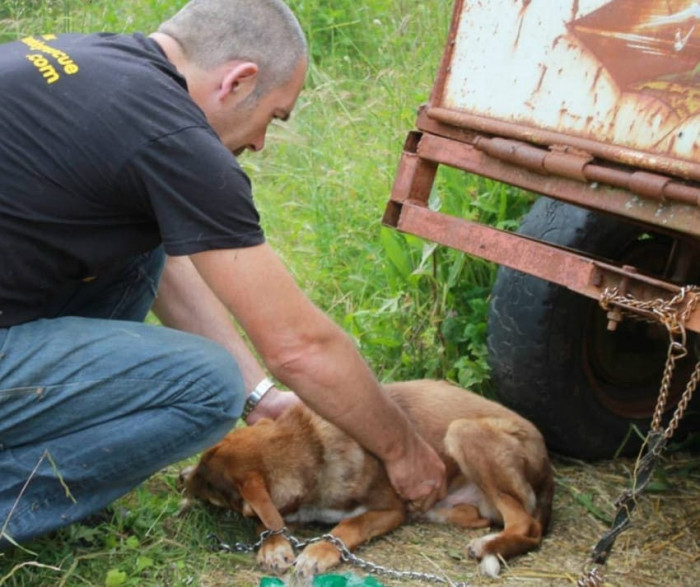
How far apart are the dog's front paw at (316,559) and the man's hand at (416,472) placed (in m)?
0.32

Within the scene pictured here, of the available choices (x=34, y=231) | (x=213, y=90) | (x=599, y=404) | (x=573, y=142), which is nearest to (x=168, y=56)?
(x=213, y=90)

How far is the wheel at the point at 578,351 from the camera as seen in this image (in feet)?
15.4

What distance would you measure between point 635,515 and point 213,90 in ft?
7.90

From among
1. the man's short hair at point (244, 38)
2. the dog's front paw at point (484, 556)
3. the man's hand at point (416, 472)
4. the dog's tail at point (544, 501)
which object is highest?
the man's short hair at point (244, 38)

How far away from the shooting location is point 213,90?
372 centimetres

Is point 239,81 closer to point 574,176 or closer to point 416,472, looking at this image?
point 574,176

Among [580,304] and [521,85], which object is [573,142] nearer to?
[521,85]

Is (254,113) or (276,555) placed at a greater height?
(254,113)

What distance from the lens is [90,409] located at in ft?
12.1

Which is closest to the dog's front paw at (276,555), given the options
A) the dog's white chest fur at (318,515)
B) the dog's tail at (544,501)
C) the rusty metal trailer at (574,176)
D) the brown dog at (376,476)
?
the brown dog at (376,476)

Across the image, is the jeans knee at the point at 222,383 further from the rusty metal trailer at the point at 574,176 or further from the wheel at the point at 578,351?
the wheel at the point at 578,351

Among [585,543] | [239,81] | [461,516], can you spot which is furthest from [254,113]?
[585,543]

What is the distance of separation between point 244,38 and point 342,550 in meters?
1.83

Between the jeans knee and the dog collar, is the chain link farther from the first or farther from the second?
the dog collar
